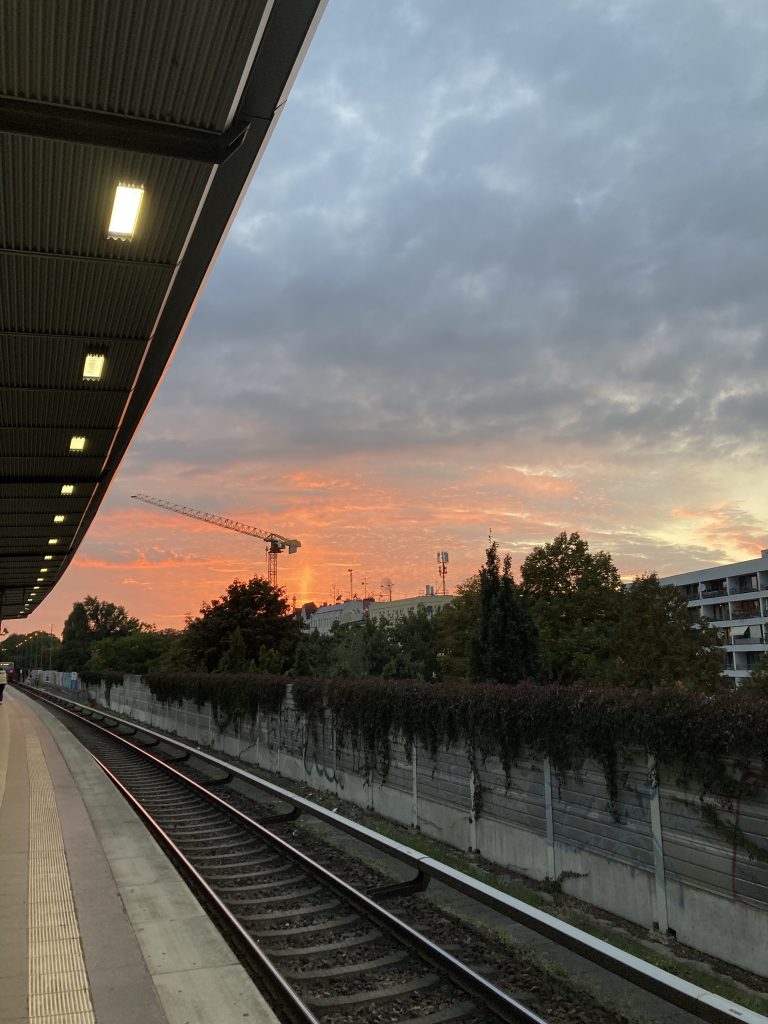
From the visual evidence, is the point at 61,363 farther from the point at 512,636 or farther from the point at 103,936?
the point at 512,636

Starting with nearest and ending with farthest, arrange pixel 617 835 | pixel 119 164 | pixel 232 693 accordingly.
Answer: pixel 119 164, pixel 617 835, pixel 232 693

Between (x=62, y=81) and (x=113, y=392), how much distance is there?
24.3 feet

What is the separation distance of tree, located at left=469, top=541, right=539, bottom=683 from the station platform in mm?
20482

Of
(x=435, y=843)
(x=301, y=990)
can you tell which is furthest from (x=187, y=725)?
(x=301, y=990)

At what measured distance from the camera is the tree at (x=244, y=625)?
53.4m

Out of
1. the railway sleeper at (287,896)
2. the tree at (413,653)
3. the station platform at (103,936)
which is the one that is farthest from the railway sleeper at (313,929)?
the tree at (413,653)

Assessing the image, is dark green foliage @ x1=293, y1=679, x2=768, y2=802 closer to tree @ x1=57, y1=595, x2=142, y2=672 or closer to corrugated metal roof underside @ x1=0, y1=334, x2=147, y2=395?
corrugated metal roof underside @ x1=0, y1=334, x2=147, y2=395

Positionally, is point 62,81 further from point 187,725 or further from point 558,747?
point 187,725

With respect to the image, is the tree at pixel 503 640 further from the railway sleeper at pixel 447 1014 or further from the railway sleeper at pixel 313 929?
the railway sleeper at pixel 447 1014

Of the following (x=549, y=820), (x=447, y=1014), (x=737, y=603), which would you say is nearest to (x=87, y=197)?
(x=447, y=1014)

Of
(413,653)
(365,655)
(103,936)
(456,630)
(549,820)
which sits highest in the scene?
(456,630)

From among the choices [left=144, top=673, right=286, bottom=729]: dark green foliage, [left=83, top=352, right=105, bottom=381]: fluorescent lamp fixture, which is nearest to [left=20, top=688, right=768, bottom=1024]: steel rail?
[left=83, top=352, right=105, bottom=381]: fluorescent lamp fixture

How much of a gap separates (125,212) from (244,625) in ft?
160

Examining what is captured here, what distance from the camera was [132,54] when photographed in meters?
5.11
